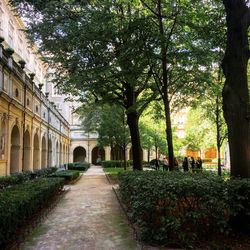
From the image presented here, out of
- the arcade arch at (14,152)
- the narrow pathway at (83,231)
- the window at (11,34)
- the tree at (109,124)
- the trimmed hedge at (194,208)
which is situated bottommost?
the narrow pathway at (83,231)

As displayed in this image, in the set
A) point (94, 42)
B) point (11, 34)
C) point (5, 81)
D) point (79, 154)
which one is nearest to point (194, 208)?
point (94, 42)

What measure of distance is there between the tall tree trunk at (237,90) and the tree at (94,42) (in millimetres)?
4616

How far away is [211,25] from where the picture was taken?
36.8 feet

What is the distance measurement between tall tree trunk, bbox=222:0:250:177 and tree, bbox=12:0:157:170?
4.62 meters

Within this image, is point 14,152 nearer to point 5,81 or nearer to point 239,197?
point 5,81

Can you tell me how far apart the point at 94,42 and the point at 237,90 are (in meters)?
9.41

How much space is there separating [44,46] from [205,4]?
26.4 feet

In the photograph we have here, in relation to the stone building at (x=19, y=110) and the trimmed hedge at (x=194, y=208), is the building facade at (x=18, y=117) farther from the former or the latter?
the trimmed hedge at (x=194, y=208)

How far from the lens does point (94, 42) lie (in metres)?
16.1

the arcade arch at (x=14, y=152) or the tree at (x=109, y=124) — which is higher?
the tree at (x=109, y=124)

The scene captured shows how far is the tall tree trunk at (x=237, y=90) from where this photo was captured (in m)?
7.91

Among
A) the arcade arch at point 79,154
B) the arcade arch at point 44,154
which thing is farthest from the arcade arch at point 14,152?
the arcade arch at point 79,154

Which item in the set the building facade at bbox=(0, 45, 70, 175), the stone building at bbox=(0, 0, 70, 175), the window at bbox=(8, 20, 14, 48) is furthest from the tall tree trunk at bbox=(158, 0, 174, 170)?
the window at bbox=(8, 20, 14, 48)

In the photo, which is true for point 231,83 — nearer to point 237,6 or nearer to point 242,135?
point 242,135
